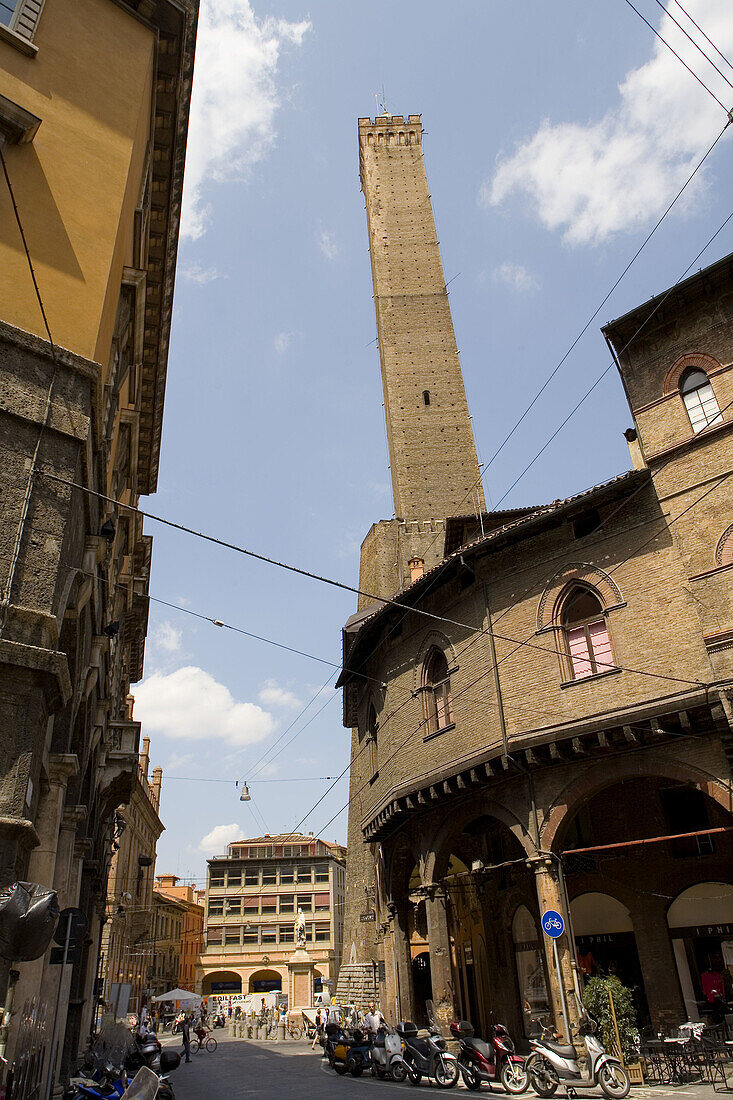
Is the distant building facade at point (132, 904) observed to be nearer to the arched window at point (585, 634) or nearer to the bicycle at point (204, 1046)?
the bicycle at point (204, 1046)

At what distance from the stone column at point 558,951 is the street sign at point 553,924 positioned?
19.4 inches

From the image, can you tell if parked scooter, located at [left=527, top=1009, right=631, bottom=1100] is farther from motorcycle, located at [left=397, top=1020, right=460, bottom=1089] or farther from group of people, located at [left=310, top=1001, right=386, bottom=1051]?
group of people, located at [left=310, top=1001, right=386, bottom=1051]

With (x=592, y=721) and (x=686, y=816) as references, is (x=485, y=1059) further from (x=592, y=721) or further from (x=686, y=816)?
(x=686, y=816)

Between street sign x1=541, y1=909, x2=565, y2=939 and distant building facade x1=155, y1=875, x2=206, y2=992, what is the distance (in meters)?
73.5

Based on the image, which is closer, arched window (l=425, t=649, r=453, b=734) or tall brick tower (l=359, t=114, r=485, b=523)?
arched window (l=425, t=649, r=453, b=734)

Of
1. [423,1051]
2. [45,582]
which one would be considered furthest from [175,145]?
[423,1051]

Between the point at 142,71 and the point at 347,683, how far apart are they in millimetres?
18859

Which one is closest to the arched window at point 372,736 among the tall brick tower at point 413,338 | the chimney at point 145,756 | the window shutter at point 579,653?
the window shutter at point 579,653

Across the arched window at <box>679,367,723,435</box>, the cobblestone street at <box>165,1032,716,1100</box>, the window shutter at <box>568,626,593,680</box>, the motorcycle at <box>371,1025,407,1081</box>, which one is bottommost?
the cobblestone street at <box>165,1032,716,1100</box>

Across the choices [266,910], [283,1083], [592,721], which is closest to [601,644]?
[592,721]

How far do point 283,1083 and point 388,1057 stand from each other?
211 cm

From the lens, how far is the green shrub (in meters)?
11.8

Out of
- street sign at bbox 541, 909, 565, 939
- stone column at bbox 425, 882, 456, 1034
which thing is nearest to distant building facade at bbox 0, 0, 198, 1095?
stone column at bbox 425, 882, 456, 1034

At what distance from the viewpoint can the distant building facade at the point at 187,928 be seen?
79750 millimetres
